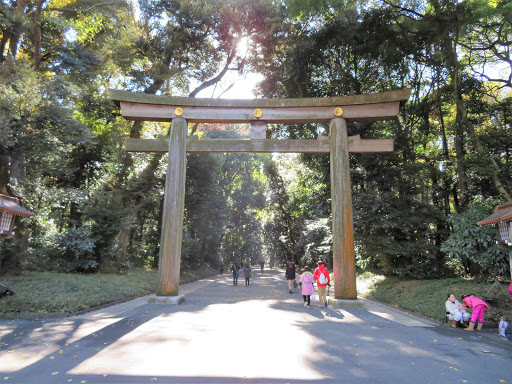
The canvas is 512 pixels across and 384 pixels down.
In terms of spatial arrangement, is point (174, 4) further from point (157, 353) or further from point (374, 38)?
point (157, 353)

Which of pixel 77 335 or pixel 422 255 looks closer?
pixel 77 335

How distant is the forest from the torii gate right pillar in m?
4.66

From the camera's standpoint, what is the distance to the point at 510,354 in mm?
4758

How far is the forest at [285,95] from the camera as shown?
10.8m

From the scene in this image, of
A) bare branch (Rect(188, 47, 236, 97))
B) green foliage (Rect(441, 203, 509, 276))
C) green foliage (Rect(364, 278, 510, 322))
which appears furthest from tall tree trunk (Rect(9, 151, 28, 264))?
green foliage (Rect(441, 203, 509, 276))

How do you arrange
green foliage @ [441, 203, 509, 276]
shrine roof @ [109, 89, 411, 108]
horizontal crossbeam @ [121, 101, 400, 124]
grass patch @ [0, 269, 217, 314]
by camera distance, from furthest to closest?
1. green foliage @ [441, 203, 509, 276]
2. horizontal crossbeam @ [121, 101, 400, 124]
3. shrine roof @ [109, 89, 411, 108]
4. grass patch @ [0, 269, 217, 314]

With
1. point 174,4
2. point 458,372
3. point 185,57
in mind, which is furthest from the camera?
point 185,57

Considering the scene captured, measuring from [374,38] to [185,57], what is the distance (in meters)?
9.91

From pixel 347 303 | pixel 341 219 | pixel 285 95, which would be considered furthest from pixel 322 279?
pixel 285 95

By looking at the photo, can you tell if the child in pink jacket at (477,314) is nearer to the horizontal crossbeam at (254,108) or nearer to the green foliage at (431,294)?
the green foliage at (431,294)

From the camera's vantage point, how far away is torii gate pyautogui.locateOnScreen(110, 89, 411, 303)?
8.48 m

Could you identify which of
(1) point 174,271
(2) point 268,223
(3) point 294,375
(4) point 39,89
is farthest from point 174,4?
(2) point 268,223

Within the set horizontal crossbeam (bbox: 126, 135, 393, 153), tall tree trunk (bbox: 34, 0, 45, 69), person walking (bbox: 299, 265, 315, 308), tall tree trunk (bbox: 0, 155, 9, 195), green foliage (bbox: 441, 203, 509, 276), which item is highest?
tall tree trunk (bbox: 34, 0, 45, 69)

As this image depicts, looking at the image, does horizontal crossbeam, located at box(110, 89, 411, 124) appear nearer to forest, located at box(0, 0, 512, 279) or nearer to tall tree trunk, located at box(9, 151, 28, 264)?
forest, located at box(0, 0, 512, 279)
